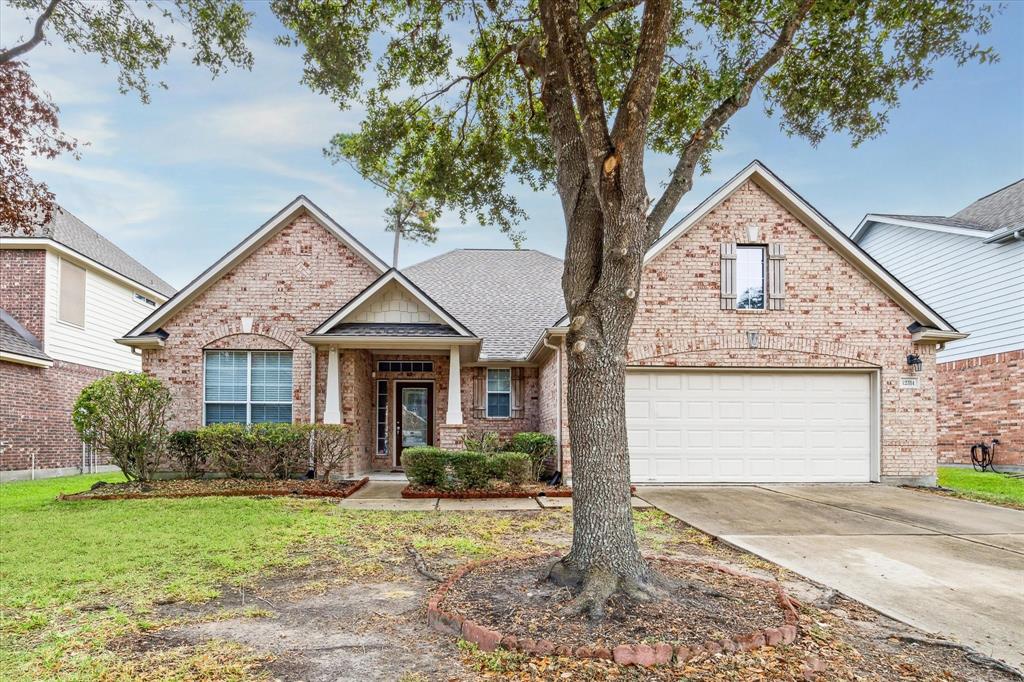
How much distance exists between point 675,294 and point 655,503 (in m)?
4.26

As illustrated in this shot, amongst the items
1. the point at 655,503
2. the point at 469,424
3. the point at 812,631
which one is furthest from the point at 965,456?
the point at 812,631

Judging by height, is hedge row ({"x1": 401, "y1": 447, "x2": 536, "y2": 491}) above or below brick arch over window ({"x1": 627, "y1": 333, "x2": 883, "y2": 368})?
below

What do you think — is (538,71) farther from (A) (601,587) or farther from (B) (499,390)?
(B) (499,390)

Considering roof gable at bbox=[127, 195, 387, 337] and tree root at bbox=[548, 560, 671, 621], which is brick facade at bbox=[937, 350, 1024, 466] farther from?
roof gable at bbox=[127, 195, 387, 337]

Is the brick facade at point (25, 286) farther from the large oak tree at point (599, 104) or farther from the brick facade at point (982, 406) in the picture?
the brick facade at point (982, 406)

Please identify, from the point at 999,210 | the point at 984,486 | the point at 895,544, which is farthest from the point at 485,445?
the point at 999,210

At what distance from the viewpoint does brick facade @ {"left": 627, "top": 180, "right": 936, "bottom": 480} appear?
39.1ft

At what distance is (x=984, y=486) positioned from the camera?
12094mm

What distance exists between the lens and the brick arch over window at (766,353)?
11906mm

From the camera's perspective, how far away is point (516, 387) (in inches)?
590

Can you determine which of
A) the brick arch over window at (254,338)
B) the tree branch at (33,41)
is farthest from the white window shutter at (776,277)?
the tree branch at (33,41)

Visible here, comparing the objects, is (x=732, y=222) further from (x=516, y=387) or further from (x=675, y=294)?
(x=516, y=387)

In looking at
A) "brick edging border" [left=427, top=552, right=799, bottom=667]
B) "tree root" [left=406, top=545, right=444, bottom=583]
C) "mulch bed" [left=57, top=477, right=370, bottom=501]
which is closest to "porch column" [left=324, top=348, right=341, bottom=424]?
"mulch bed" [left=57, top=477, right=370, bottom=501]

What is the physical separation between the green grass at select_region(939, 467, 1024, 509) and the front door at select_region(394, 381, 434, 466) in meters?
10.9
